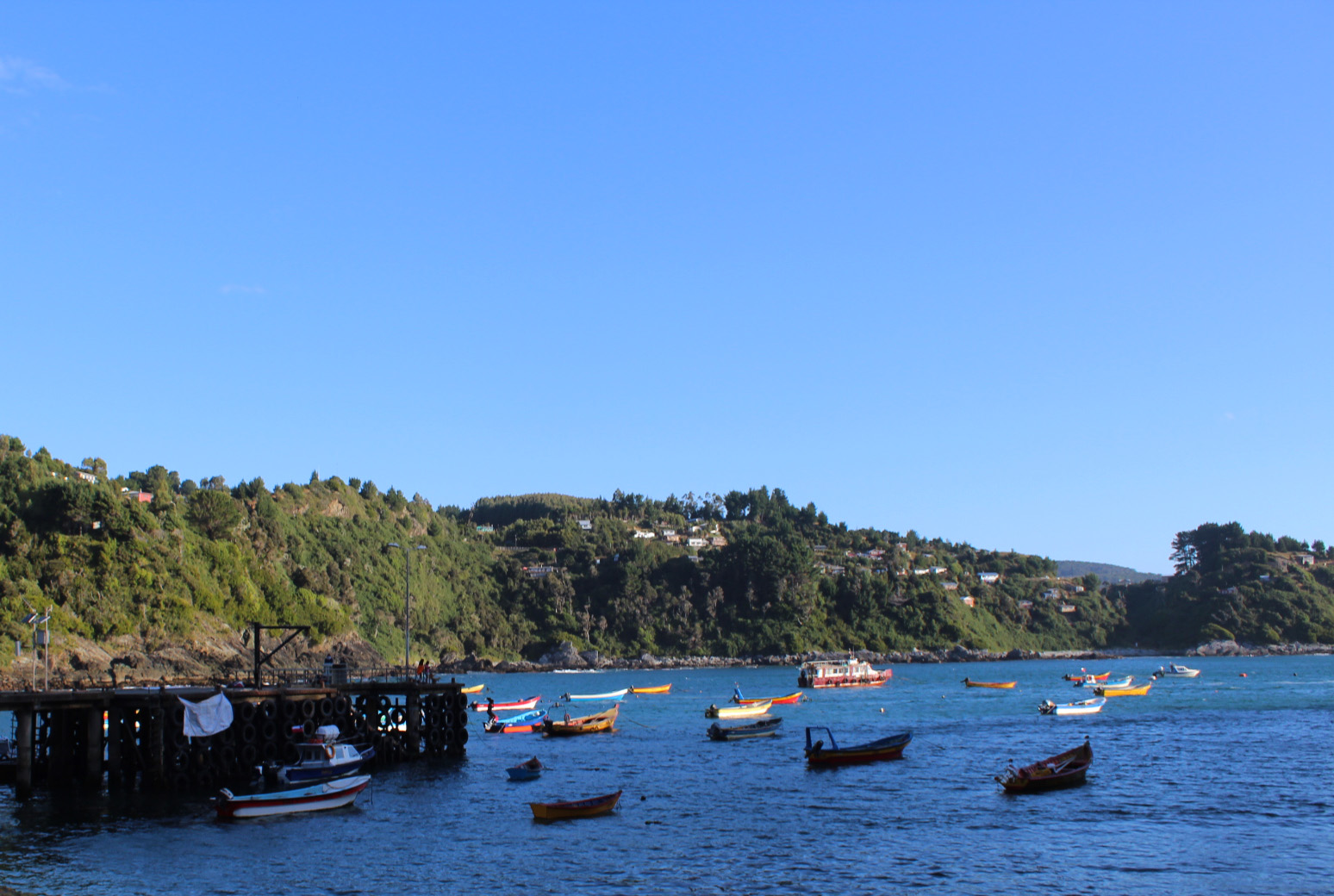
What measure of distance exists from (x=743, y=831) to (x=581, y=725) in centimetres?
3815

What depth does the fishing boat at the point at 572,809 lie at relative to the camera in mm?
42312

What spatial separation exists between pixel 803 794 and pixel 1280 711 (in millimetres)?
69153

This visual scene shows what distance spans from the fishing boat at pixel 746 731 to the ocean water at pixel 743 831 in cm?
260

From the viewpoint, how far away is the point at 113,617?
125375mm

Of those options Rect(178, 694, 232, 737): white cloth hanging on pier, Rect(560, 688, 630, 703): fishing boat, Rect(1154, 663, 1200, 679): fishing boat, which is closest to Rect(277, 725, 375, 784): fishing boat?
Rect(178, 694, 232, 737): white cloth hanging on pier

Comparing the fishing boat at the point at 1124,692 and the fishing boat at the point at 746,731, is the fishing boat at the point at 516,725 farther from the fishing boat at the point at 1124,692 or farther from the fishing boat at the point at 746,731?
the fishing boat at the point at 1124,692

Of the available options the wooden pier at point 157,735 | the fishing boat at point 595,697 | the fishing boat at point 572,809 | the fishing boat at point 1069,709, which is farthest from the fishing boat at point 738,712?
the fishing boat at point 572,809

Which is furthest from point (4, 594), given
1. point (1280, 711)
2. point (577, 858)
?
point (1280, 711)

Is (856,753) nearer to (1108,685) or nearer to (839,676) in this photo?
(1108,685)

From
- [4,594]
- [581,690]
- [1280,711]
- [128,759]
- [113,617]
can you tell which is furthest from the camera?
[581,690]

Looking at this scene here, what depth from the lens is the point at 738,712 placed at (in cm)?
9231

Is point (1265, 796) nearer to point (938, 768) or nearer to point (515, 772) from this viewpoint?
point (938, 768)

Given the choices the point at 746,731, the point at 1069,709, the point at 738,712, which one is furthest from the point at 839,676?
the point at 746,731

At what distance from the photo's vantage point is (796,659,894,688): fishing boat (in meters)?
138
